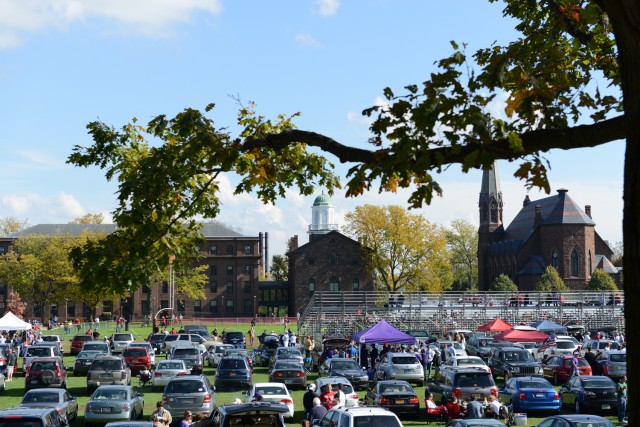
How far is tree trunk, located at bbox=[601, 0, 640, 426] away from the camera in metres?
5.09

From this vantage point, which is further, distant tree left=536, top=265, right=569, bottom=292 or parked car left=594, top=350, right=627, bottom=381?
distant tree left=536, top=265, right=569, bottom=292

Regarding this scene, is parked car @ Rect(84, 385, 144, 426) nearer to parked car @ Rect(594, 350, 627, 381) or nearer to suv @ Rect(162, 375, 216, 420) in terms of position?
suv @ Rect(162, 375, 216, 420)

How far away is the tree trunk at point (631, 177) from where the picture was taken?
5.09 meters

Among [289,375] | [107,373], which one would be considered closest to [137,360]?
[107,373]

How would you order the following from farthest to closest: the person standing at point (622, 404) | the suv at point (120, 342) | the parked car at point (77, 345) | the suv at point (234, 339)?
the suv at point (234, 339)
the parked car at point (77, 345)
the suv at point (120, 342)
the person standing at point (622, 404)

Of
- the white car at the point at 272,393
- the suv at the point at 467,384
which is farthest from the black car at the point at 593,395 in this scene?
the white car at the point at 272,393

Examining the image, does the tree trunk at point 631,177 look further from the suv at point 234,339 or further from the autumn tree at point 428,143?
the suv at point 234,339

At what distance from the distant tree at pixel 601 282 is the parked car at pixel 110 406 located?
8721 centimetres

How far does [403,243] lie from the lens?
102250 millimetres

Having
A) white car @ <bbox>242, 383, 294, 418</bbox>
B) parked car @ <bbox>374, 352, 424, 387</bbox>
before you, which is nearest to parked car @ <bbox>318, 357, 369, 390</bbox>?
parked car @ <bbox>374, 352, 424, 387</bbox>

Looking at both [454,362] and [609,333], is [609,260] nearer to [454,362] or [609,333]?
[609,333]

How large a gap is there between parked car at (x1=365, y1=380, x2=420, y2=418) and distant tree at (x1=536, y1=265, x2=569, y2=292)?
271 ft

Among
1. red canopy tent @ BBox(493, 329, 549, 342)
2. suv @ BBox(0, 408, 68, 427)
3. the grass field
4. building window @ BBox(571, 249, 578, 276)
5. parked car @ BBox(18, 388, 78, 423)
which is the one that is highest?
building window @ BBox(571, 249, 578, 276)

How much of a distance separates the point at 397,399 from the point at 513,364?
37.6 ft
